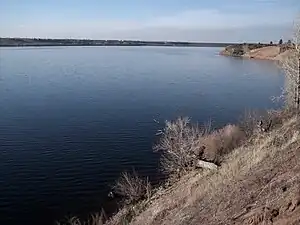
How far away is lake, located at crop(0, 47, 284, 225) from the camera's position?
2103 cm

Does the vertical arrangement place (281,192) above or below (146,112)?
above

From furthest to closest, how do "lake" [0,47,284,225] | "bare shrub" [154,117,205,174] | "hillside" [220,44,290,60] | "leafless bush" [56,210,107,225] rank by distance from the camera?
1. "hillside" [220,44,290,60]
2. "lake" [0,47,284,225]
3. "bare shrub" [154,117,205,174]
4. "leafless bush" [56,210,107,225]

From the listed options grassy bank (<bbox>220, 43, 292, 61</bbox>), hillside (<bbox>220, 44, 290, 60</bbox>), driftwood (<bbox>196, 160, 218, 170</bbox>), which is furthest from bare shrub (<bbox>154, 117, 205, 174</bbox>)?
grassy bank (<bbox>220, 43, 292, 61</bbox>)

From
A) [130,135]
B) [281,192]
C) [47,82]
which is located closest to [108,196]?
[130,135]

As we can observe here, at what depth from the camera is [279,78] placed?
191 feet

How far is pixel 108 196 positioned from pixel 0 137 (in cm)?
1114

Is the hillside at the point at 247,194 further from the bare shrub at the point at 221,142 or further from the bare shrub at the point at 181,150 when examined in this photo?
the bare shrub at the point at 221,142

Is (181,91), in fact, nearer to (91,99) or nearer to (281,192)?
(91,99)

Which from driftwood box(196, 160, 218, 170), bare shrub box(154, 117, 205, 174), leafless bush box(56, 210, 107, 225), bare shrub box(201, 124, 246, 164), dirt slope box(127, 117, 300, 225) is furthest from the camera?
bare shrub box(201, 124, 246, 164)

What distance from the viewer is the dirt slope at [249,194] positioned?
7.87 metres

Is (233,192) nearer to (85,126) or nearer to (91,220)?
(91,220)

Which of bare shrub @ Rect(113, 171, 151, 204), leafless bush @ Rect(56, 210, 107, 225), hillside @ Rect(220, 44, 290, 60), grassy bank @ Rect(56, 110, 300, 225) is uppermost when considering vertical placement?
hillside @ Rect(220, 44, 290, 60)

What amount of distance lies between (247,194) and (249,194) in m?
0.07

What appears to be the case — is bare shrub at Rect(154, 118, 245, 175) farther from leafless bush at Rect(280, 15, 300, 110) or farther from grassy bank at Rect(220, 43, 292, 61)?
grassy bank at Rect(220, 43, 292, 61)
